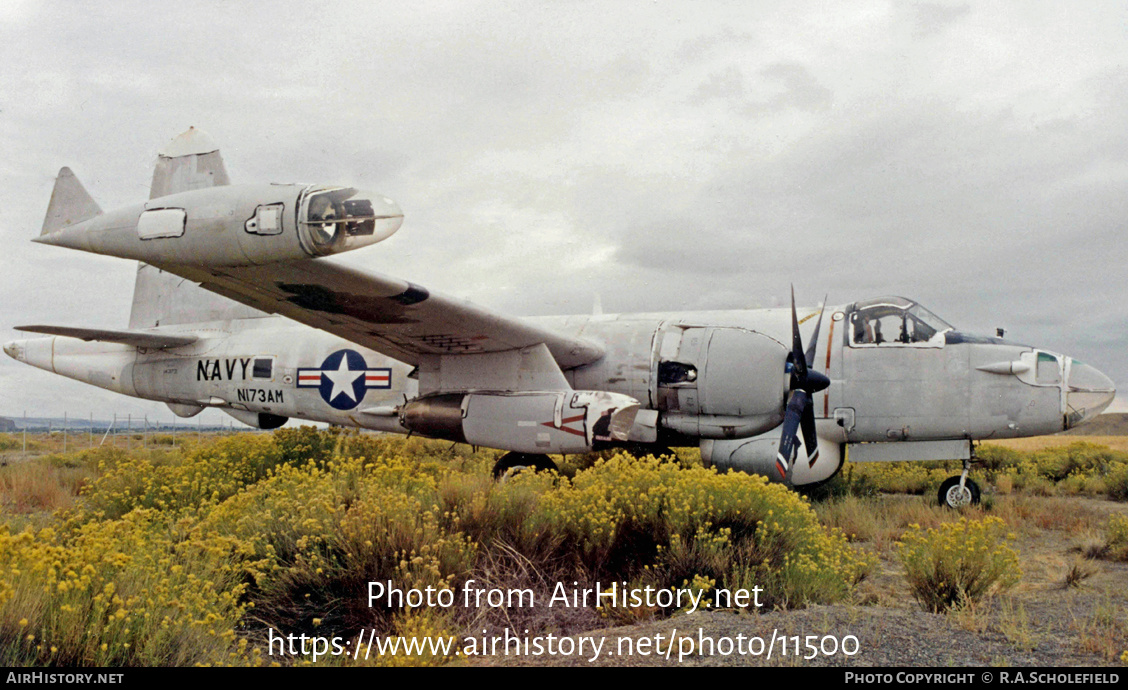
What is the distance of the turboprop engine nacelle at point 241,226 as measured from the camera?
17.6 ft

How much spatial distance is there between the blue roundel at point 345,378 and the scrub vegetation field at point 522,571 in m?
3.30

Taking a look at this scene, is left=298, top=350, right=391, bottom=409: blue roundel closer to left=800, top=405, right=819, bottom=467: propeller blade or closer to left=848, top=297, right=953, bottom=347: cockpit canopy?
left=800, top=405, right=819, bottom=467: propeller blade

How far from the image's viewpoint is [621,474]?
7.04 metres

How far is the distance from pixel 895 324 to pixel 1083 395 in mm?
2749

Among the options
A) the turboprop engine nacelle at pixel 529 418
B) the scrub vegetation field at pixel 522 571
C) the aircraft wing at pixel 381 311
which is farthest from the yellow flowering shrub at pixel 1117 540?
the aircraft wing at pixel 381 311

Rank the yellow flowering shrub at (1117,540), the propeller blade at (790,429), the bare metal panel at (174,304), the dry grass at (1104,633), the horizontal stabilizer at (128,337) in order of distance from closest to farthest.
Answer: the dry grass at (1104,633), the yellow flowering shrub at (1117,540), the propeller blade at (790,429), the horizontal stabilizer at (128,337), the bare metal panel at (174,304)

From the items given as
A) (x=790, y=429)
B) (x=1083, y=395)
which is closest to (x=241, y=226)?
(x=790, y=429)

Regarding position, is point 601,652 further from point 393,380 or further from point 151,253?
point 393,380

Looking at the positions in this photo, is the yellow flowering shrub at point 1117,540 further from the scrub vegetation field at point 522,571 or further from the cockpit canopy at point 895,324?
the cockpit canopy at point 895,324

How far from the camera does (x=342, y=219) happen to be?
5.34 meters

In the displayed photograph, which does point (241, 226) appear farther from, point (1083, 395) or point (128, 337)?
point (1083, 395)

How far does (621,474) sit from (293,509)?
310 cm

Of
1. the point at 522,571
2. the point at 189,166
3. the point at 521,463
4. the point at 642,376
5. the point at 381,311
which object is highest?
the point at 189,166

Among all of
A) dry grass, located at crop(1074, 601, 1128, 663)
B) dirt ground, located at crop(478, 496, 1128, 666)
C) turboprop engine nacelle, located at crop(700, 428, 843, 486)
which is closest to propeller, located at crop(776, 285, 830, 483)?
turboprop engine nacelle, located at crop(700, 428, 843, 486)
